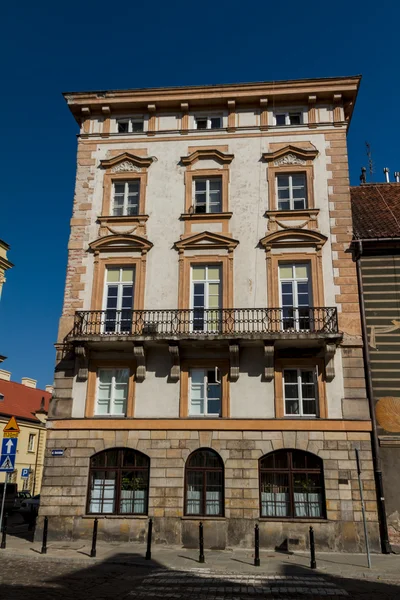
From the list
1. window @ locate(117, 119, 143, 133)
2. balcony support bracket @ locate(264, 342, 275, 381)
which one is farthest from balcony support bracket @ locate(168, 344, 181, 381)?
window @ locate(117, 119, 143, 133)

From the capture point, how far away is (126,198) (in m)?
21.1

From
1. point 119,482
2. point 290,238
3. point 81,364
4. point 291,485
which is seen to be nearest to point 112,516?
point 119,482

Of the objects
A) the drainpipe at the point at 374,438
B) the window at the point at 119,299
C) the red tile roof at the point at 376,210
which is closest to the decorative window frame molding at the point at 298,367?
the drainpipe at the point at 374,438

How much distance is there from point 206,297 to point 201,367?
265 centimetres

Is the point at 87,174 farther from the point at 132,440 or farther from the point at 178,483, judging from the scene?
the point at 178,483

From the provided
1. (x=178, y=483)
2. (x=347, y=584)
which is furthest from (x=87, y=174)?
(x=347, y=584)

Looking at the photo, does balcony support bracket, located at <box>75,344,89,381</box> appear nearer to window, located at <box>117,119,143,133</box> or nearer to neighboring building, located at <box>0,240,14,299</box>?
neighboring building, located at <box>0,240,14,299</box>

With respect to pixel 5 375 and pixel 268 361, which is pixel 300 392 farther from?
pixel 5 375

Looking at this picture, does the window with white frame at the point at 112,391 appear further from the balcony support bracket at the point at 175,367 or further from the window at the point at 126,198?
the window at the point at 126,198

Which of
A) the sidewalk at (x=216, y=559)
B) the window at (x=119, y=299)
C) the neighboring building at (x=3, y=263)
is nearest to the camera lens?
the sidewalk at (x=216, y=559)

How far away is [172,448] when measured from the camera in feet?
57.2

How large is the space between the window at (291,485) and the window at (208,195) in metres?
9.55

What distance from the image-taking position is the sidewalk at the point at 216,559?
42.4 feet

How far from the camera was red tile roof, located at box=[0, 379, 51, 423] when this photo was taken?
131ft
